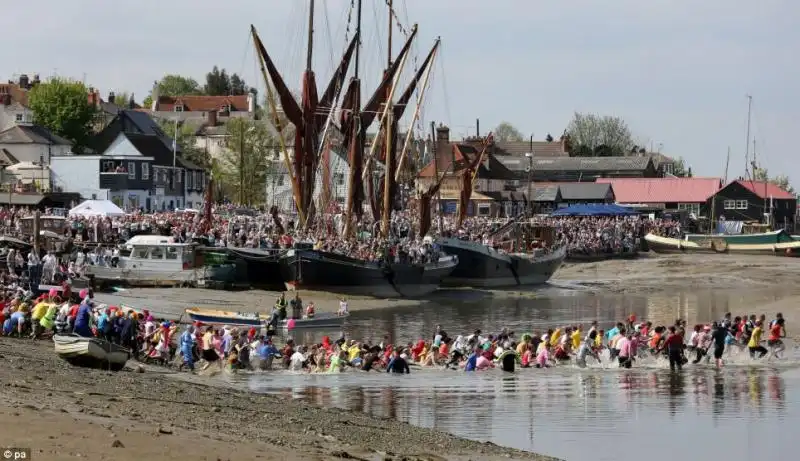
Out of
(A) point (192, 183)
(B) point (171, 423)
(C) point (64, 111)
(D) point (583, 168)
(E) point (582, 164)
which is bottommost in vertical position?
(B) point (171, 423)

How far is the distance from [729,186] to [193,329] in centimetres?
9866

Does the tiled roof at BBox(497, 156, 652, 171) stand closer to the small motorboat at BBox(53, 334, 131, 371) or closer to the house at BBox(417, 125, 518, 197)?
the house at BBox(417, 125, 518, 197)

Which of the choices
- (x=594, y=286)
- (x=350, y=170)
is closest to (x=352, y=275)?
(x=350, y=170)

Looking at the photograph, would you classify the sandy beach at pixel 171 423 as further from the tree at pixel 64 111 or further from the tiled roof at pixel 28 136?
the tree at pixel 64 111

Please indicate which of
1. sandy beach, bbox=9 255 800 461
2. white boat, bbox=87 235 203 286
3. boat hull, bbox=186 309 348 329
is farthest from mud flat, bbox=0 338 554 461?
white boat, bbox=87 235 203 286

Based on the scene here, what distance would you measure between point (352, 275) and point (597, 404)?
34372mm

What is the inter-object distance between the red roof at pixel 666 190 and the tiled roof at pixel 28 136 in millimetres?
58905

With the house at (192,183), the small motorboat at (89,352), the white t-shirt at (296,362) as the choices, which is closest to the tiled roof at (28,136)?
the house at (192,183)

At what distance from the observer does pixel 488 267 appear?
74.1 meters

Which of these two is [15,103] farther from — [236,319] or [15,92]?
[236,319]

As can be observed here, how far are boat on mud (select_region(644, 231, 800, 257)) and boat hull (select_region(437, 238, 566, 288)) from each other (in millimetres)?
28812

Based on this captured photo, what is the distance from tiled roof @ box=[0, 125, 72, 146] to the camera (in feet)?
307

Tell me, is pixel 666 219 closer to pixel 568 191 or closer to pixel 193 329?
pixel 568 191

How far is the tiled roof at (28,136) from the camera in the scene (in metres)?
93.4
